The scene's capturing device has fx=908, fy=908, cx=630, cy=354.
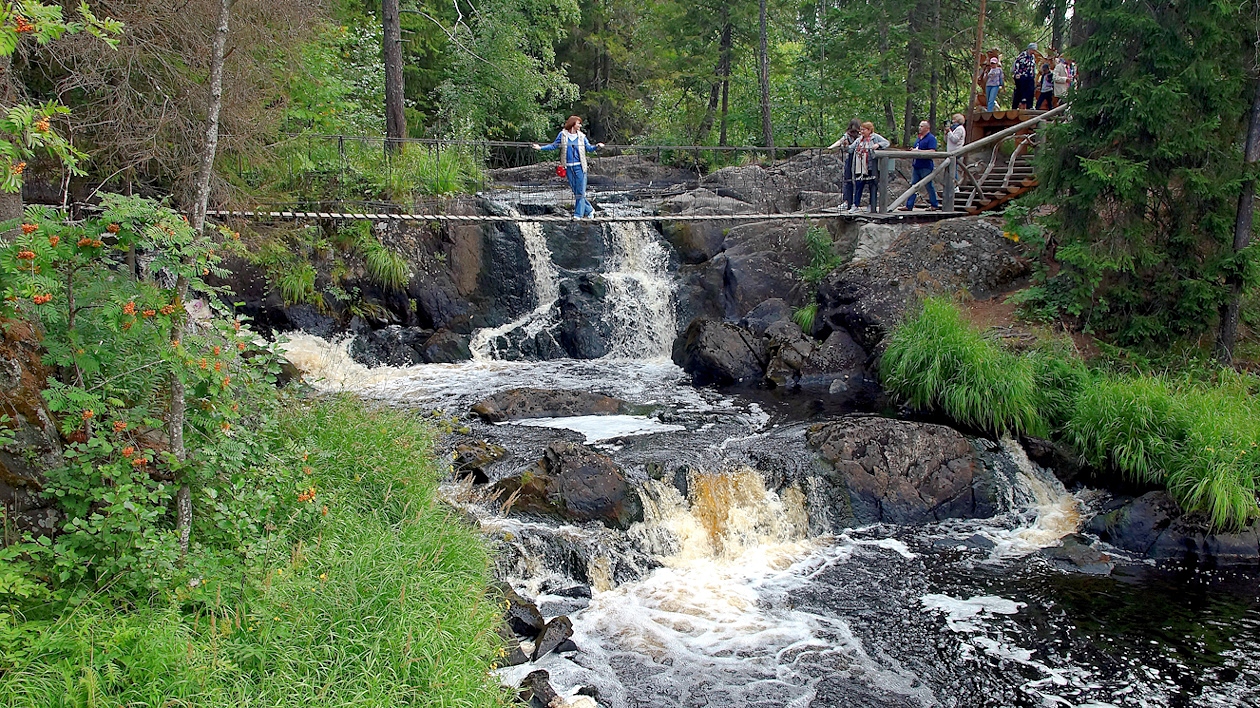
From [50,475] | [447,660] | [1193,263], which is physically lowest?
[447,660]

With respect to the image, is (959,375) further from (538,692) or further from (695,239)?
(695,239)

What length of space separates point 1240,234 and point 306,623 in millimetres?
12035

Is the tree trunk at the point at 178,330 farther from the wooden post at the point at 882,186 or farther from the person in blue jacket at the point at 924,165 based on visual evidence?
the person in blue jacket at the point at 924,165

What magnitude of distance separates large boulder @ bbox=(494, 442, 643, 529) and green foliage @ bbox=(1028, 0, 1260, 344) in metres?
7.20

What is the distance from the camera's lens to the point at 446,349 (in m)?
15.2

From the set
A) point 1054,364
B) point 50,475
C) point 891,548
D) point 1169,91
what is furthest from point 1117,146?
point 50,475

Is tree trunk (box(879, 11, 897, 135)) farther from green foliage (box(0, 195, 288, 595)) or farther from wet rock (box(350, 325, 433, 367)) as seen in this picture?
green foliage (box(0, 195, 288, 595))

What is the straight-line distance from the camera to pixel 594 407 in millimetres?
12406

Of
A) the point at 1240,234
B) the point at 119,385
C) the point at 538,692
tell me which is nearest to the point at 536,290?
the point at 1240,234

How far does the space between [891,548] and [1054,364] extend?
13.3ft

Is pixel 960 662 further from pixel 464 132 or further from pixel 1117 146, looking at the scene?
pixel 464 132

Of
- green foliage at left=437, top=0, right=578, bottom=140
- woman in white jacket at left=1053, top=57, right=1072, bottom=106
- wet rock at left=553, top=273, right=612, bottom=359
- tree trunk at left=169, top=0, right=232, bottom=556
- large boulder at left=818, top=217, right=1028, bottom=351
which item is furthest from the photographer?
green foliage at left=437, top=0, right=578, bottom=140

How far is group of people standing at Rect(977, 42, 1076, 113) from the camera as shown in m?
16.9

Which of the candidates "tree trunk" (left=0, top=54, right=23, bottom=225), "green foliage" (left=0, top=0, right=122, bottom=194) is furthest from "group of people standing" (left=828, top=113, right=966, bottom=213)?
"green foliage" (left=0, top=0, right=122, bottom=194)
